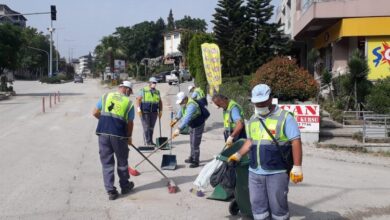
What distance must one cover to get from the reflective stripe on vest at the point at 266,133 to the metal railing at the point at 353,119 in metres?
10.7

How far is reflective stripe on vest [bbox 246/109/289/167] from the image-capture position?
198 inches

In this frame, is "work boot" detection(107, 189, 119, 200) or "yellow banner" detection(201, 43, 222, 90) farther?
"yellow banner" detection(201, 43, 222, 90)

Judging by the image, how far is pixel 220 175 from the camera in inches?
257

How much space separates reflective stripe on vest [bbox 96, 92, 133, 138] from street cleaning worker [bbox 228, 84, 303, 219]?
293 cm

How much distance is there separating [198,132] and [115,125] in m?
2.84

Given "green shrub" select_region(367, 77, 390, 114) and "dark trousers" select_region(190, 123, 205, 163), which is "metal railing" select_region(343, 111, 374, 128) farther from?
"dark trousers" select_region(190, 123, 205, 163)

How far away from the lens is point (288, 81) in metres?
16.1

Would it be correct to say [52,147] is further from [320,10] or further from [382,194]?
[320,10]

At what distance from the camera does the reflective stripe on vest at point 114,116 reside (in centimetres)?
755

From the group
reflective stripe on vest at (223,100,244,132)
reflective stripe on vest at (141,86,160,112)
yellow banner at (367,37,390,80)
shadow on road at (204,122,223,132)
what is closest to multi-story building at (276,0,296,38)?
yellow banner at (367,37,390,80)

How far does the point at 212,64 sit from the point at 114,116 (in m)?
11.4

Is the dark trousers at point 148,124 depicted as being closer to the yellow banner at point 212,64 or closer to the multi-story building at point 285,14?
the yellow banner at point 212,64

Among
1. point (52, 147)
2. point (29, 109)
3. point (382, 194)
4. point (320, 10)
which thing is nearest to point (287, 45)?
point (320, 10)

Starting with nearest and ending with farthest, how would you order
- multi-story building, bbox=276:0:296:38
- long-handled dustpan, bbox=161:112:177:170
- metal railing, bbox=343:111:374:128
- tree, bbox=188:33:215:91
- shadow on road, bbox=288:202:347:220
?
1. shadow on road, bbox=288:202:347:220
2. long-handled dustpan, bbox=161:112:177:170
3. metal railing, bbox=343:111:374:128
4. tree, bbox=188:33:215:91
5. multi-story building, bbox=276:0:296:38
